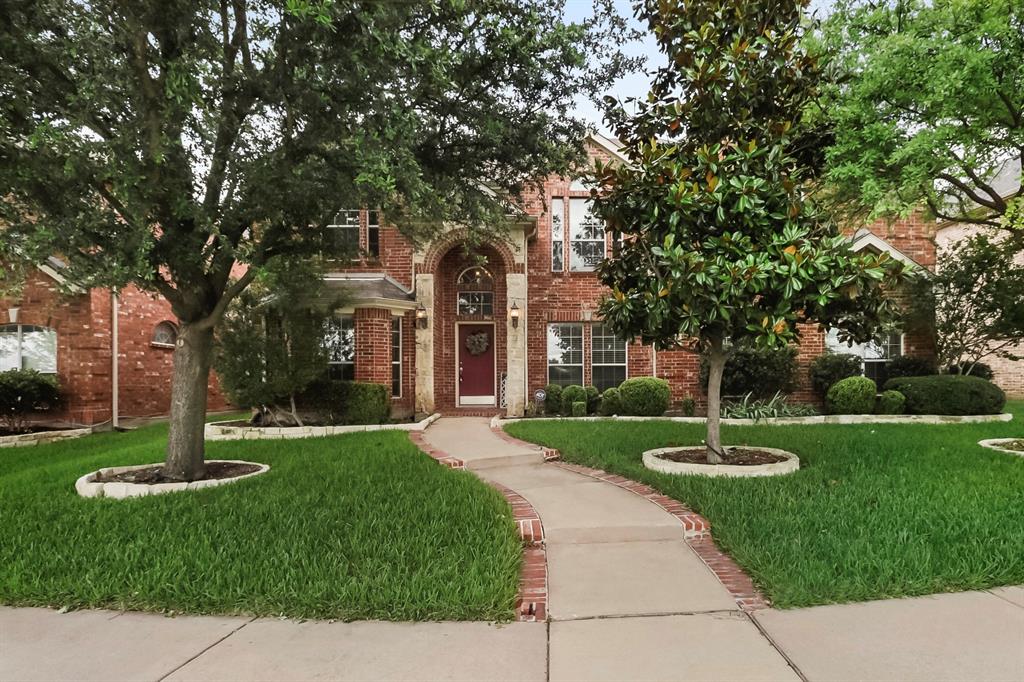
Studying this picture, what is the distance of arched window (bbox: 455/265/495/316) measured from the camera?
13258mm

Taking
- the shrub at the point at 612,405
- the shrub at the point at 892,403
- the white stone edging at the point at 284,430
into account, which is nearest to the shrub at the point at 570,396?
the shrub at the point at 612,405

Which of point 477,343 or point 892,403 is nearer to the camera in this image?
point 892,403

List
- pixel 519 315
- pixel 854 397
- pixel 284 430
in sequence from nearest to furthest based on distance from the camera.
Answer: pixel 284 430
pixel 854 397
pixel 519 315

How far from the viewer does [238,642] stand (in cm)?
280

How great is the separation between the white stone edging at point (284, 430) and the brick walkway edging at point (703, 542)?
176 inches

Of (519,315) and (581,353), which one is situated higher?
(519,315)

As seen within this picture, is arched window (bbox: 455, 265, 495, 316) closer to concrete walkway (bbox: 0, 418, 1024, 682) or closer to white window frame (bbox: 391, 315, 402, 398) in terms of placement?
white window frame (bbox: 391, 315, 402, 398)

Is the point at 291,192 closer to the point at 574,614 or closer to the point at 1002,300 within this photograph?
the point at 574,614

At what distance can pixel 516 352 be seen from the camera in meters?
12.1

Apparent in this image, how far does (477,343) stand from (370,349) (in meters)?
2.96

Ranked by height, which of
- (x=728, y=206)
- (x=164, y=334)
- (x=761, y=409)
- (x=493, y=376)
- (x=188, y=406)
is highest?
(x=728, y=206)

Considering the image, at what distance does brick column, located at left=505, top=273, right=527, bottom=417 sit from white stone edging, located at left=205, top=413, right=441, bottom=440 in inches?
101

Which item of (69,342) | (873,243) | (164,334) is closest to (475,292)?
(164,334)

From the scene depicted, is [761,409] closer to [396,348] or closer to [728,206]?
[728,206]
